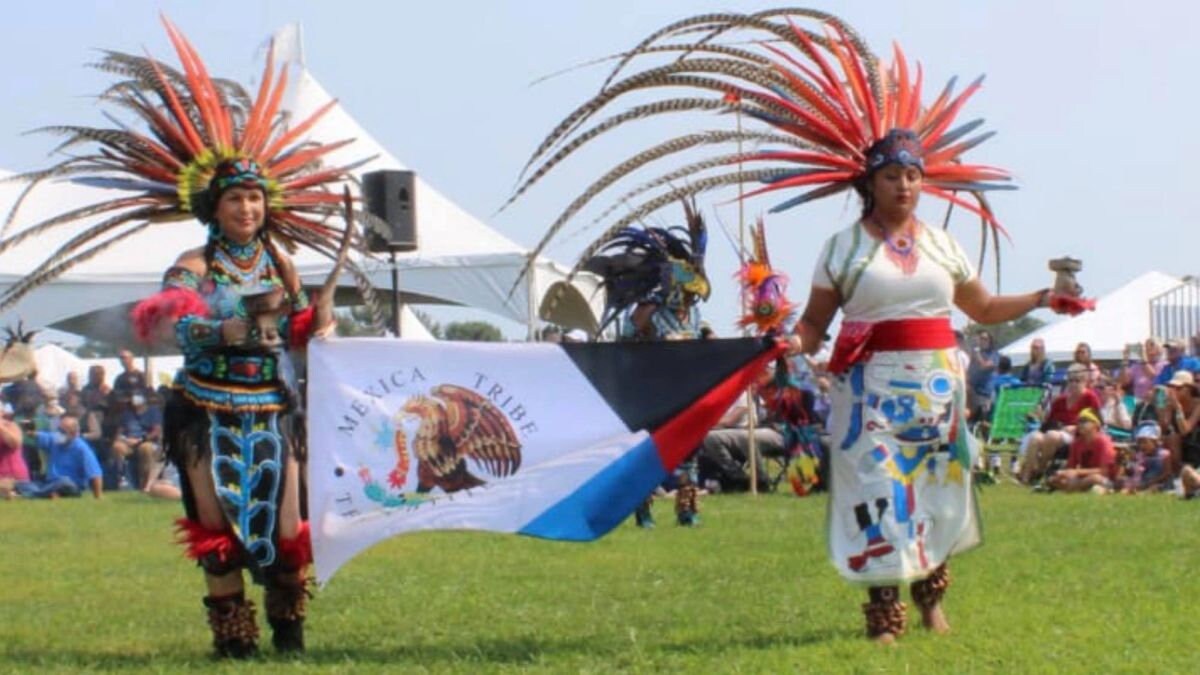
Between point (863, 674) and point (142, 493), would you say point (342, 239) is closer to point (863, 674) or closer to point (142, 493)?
point (863, 674)

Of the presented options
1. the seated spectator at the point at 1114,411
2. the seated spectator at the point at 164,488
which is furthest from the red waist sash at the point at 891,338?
the seated spectator at the point at 164,488

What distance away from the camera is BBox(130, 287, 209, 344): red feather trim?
6.89m

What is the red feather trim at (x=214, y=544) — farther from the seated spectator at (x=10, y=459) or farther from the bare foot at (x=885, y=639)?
the seated spectator at (x=10, y=459)

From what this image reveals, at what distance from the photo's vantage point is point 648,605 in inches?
332

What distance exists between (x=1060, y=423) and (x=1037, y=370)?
270cm

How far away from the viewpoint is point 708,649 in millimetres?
6938

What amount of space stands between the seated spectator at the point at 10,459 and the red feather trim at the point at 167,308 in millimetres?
13219

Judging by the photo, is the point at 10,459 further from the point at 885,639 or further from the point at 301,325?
the point at 885,639

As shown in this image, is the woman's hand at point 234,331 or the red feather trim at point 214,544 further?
the red feather trim at point 214,544

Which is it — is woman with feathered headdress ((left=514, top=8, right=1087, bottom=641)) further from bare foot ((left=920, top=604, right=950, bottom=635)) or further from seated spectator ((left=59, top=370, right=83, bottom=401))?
seated spectator ((left=59, top=370, right=83, bottom=401))

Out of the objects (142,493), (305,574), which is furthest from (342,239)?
(142,493)

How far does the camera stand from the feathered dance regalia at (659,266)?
478 inches

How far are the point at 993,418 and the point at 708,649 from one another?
14.0 m

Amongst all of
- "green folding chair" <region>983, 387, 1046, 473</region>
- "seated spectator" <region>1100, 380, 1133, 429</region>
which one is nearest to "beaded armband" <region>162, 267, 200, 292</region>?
"seated spectator" <region>1100, 380, 1133, 429</region>
